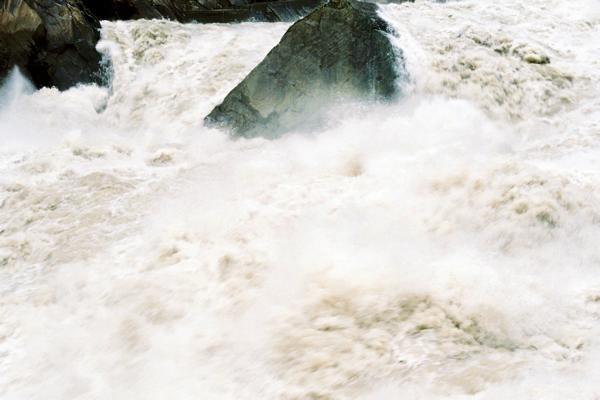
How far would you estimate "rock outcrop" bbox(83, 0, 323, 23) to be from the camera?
1211 centimetres

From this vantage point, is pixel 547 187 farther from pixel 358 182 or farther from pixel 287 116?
pixel 287 116

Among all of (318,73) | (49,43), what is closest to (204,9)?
(49,43)

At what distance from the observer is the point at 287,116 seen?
782 cm

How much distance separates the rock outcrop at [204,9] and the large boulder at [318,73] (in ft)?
18.5

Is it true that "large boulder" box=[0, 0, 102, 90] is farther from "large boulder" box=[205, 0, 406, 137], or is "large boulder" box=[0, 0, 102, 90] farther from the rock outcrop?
"large boulder" box=[205, 0, 406, 137]

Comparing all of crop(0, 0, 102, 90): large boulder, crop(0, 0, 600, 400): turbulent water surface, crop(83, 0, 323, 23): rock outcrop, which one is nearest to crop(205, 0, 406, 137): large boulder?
crop(0, 0, 600, 400): turbulent water surface

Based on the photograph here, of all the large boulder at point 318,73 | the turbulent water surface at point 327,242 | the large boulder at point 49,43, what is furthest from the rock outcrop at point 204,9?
the large boulder at point 318,73

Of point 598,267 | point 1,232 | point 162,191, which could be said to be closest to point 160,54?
point 162,191

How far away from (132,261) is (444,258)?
10.7 feet

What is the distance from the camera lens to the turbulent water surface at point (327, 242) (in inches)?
145

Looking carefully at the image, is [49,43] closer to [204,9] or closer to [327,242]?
[204,9]

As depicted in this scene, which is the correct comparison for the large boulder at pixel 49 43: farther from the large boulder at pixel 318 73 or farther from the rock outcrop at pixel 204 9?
the large boulder at pixel 318 73

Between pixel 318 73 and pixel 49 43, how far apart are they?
5805 millimetres

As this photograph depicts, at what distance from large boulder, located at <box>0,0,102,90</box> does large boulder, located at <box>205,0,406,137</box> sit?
408 cm
